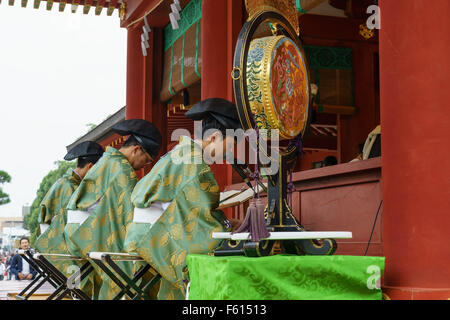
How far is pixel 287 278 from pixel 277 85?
92cm

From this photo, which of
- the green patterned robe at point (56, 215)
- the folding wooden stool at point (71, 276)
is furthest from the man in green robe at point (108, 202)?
the green patterned robe at point (56, 215)

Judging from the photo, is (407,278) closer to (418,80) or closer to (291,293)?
(291,293)

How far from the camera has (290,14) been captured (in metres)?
3.35

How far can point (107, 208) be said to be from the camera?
14.9ft

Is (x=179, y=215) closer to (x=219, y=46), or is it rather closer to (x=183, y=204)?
(x=183, y=204)

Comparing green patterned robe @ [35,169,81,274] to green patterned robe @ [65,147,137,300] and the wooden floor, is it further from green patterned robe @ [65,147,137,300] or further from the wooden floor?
green patterned robe @ [65,147,137,300]

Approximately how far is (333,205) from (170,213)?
1.08 metres

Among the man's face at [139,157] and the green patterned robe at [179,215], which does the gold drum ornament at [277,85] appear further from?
the man's face at [139,157]

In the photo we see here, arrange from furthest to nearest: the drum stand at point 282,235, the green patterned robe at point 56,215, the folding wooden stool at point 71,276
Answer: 1. the green patterned robe at point 56,215
2. the folding wooden stool at point 71,276
3. the drum stand at point 282,235

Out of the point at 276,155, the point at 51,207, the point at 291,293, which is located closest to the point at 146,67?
the point at 51,207

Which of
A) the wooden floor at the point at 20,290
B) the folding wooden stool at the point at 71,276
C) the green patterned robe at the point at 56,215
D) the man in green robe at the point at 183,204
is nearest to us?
the man in green robe at the point at 183,204

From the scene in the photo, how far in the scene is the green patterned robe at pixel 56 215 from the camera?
18.9ft

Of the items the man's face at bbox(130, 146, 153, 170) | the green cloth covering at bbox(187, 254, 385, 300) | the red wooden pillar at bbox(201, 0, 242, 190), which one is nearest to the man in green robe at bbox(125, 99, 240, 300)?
the green cloth covering at bbox(187, 254, 385, 300)

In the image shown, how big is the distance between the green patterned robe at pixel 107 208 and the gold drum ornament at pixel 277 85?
1.71 meters
